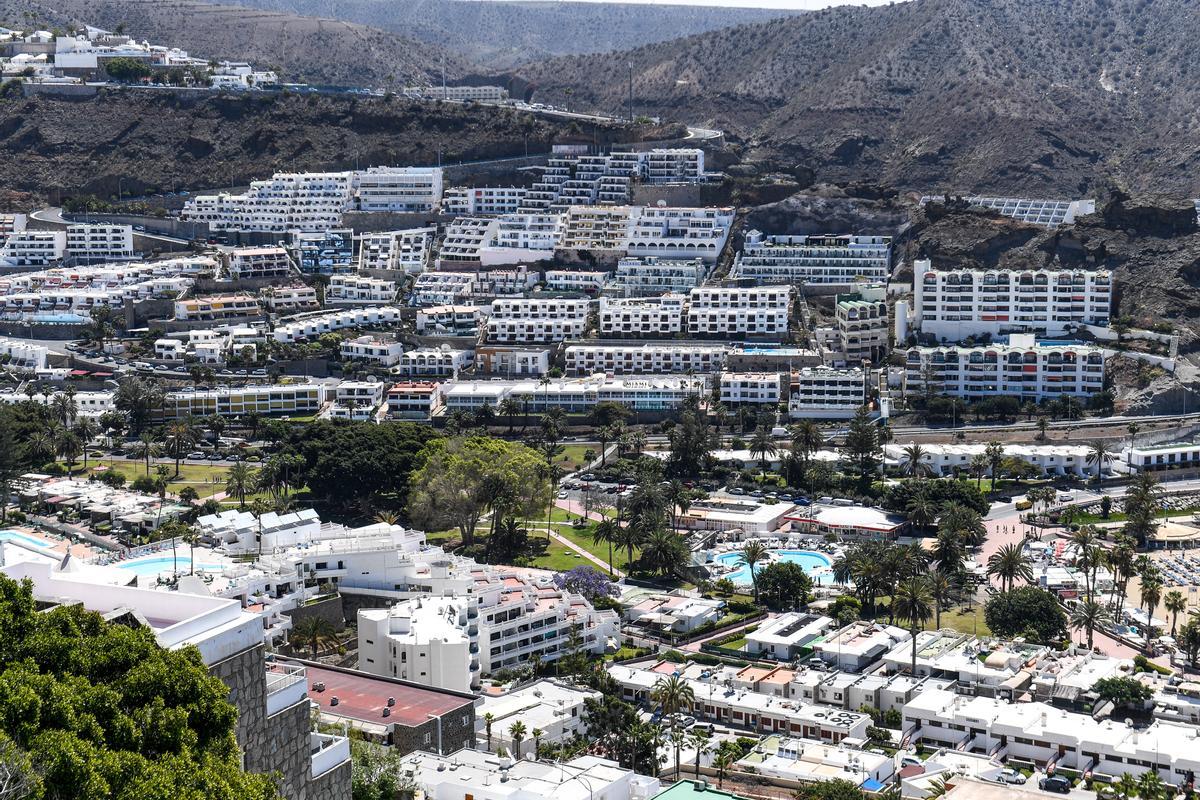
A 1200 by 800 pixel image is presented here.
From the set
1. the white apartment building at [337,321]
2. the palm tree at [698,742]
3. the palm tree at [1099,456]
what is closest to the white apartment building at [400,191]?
the white apartment building at [337,321]

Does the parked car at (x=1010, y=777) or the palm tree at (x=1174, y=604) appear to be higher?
the palm tree at (x=1174, y=604)

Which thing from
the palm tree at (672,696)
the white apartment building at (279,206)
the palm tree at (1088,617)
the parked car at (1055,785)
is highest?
the white apartment building at (279,206)

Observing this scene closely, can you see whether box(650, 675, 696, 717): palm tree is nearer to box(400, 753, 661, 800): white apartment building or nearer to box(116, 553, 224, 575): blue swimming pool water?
box(400, 753, 661, 800): white apartment building

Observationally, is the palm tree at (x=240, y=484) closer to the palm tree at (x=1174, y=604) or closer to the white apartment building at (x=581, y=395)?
the white apartment building at (x=581, y=395)

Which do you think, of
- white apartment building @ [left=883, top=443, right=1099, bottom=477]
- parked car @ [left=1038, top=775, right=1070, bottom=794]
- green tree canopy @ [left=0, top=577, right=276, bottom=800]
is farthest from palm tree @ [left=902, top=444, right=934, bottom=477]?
green tree canopy @ [left=0, top=577, right=276, bottom=800]

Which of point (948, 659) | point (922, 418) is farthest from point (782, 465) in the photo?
point (948, 659)

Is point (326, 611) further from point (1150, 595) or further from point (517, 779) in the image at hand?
point (1150, 595)
